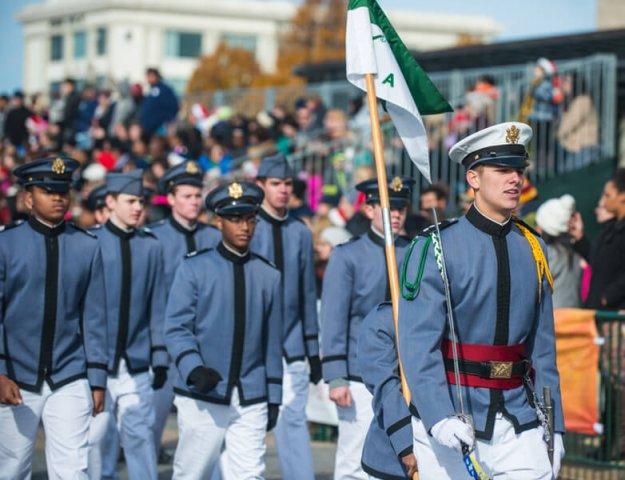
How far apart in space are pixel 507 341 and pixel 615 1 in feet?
55.5

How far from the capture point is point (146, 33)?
101250mm

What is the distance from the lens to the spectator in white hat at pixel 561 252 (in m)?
11.6

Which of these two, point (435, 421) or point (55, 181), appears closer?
point (435, 421)

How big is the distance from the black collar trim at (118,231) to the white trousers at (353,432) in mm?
2388

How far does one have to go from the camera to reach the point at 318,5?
2997 inches

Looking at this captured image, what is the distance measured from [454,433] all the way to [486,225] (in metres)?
1.01

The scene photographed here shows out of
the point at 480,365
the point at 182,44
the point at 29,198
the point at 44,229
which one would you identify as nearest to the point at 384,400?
the point at 480,365

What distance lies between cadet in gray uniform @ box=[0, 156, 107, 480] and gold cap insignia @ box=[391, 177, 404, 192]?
203 cm

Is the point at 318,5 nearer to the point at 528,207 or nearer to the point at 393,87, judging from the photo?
the point at 528,207

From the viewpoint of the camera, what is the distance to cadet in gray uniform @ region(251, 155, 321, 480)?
1050 centimetres

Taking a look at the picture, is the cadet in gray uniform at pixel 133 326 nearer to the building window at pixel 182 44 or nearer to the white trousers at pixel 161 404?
the white trousers at pixel 161 404

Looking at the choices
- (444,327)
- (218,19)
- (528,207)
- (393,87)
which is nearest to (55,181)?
(393,87)

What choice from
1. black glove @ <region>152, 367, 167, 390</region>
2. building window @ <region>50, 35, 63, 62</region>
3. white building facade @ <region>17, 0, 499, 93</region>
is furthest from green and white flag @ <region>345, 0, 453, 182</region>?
building window @ <region>50, 35, 63, 62</region>

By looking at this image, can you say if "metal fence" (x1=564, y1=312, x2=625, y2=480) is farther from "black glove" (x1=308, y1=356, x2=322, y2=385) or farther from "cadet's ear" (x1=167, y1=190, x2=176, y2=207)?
"cadet's ear" (x1=167, y1=190, x2=176, y2=207)
